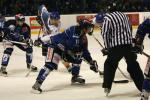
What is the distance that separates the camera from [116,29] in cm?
570

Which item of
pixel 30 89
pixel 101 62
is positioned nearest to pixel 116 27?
pixel 30 89

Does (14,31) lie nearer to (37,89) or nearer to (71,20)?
(37,89)

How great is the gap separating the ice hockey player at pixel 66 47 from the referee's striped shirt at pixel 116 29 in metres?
0.66

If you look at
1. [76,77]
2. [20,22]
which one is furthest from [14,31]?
[76,77]

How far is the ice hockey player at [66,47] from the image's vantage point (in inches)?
246

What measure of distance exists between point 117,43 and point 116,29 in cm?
17

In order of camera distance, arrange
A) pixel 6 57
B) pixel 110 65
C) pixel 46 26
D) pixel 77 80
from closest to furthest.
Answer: pixel 110 65
pixel 77 80
pixel 6 57
pixel 46 26

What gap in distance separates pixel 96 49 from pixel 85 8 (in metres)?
4.66

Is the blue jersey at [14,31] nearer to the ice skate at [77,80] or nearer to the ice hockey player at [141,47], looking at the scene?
the ice skate at [77,80]

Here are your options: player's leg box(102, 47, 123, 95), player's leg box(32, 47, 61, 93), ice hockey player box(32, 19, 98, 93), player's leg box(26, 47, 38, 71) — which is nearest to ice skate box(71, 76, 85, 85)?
ice hockey player box(32, 19, 98, 93)

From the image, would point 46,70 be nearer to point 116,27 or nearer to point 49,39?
point 49,39

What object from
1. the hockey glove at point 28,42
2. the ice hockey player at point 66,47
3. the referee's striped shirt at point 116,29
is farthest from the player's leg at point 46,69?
the hockey glove at point 28,42

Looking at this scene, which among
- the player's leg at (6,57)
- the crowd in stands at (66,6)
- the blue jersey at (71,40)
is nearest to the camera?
the blue jersey at (71,40)

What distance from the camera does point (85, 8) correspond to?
15492 millimetres
